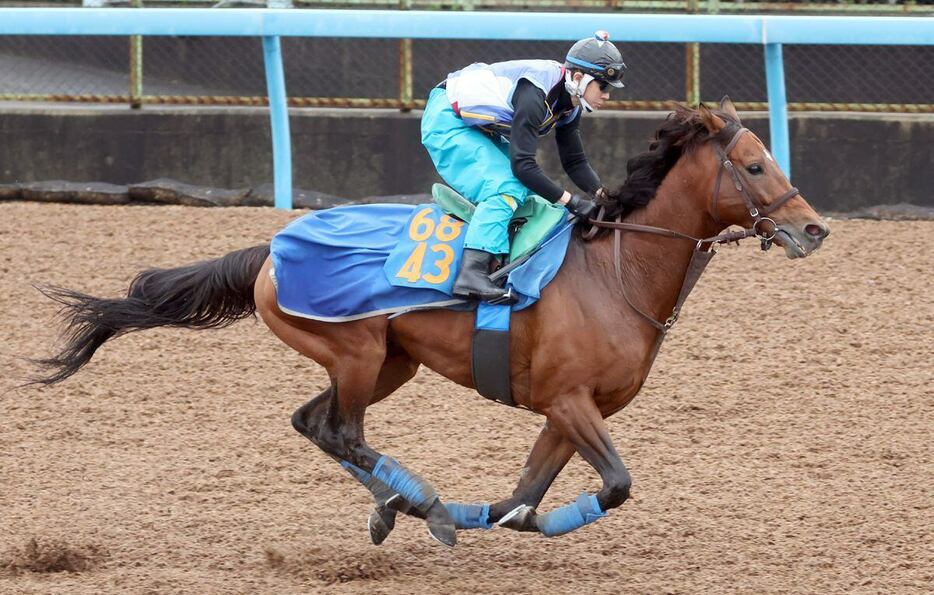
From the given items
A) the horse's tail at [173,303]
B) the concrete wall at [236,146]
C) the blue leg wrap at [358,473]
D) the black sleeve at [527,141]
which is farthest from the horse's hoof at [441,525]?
the concrete wall at [236,146]

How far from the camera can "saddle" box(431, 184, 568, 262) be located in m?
4.92

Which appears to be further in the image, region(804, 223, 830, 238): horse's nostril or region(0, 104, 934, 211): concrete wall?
region(0, 104, 934, 211): concrete wall

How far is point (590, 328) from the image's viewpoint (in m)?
4.77

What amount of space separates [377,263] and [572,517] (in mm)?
1184

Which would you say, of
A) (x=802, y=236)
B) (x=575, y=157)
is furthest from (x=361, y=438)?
(x=802, y=236)

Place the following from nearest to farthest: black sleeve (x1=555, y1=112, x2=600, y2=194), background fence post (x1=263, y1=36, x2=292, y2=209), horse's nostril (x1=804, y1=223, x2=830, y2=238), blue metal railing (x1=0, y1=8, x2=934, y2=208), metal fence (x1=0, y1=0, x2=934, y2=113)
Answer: horse's nostril (x1=804, y1=223, x2=830, y2=238), black sleeve (x1=555, y1=112, x2=600, y2=194), blue metal railing (x1=0, y1=8, x2=934, y2=208), background fence post (x1=263, y1=36, x2=292, y2=209), metal fence (x1=0, y1=0, x2=934, y2=113)

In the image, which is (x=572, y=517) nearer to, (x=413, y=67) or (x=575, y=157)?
(x=575, y=157)

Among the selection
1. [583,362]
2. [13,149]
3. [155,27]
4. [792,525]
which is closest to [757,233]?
[583,362]

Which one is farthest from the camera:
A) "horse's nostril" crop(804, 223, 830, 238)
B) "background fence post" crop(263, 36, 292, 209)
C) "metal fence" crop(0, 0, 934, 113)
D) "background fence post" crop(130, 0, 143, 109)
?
"background fence post" crop(130, 0, 143, 109)

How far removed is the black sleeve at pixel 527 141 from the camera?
15.8 ft

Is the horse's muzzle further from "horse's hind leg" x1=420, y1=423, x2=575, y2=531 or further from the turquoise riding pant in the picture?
"horse's hind leg" x1=420, y1=423, x2=575, y2=531

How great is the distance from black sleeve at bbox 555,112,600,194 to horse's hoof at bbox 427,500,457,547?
138cm

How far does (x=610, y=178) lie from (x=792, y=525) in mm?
4544

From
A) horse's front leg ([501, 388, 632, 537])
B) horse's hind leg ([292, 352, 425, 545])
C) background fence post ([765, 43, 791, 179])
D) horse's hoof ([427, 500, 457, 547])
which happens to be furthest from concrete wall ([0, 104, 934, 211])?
horse's front leg ([501, 388, 632, 537])
